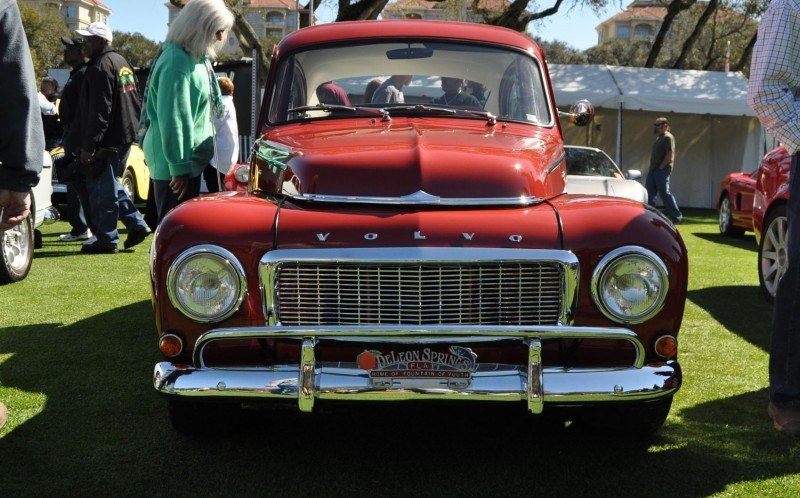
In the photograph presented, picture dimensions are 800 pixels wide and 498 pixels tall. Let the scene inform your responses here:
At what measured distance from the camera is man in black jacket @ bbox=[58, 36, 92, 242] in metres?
8.29

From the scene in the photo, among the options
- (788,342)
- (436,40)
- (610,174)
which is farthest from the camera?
(610,174)

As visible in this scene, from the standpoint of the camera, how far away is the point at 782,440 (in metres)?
3.81

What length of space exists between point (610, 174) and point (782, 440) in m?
8.21

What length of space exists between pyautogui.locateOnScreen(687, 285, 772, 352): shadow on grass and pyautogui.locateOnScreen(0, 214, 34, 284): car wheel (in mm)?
5272

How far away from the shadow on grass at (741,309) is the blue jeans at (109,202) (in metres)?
4.97

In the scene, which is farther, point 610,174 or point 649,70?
point 649,70

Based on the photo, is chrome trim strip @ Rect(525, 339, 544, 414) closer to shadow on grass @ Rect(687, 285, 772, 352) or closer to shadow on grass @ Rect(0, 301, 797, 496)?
shadow on grass @ Rect(0, 301, 797, 496)

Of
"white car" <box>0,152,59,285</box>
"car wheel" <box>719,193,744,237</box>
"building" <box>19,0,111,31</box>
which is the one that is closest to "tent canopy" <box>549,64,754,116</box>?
"car wheel" <box>719,193,744,237</box>

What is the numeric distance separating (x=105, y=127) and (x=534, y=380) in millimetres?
6027

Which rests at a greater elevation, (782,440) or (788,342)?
(788,342)

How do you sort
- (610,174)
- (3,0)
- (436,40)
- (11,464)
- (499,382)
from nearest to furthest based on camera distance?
(3,0) → (499,382) → (11,464) → (436,40) → (610,174)

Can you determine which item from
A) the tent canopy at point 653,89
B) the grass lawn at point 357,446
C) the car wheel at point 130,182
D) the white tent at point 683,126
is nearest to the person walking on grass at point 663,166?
the tent canopy at point 653,89

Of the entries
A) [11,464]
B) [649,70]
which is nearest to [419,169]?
[11,464]

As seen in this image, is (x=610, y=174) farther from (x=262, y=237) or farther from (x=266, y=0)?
(x=266, y=0)
